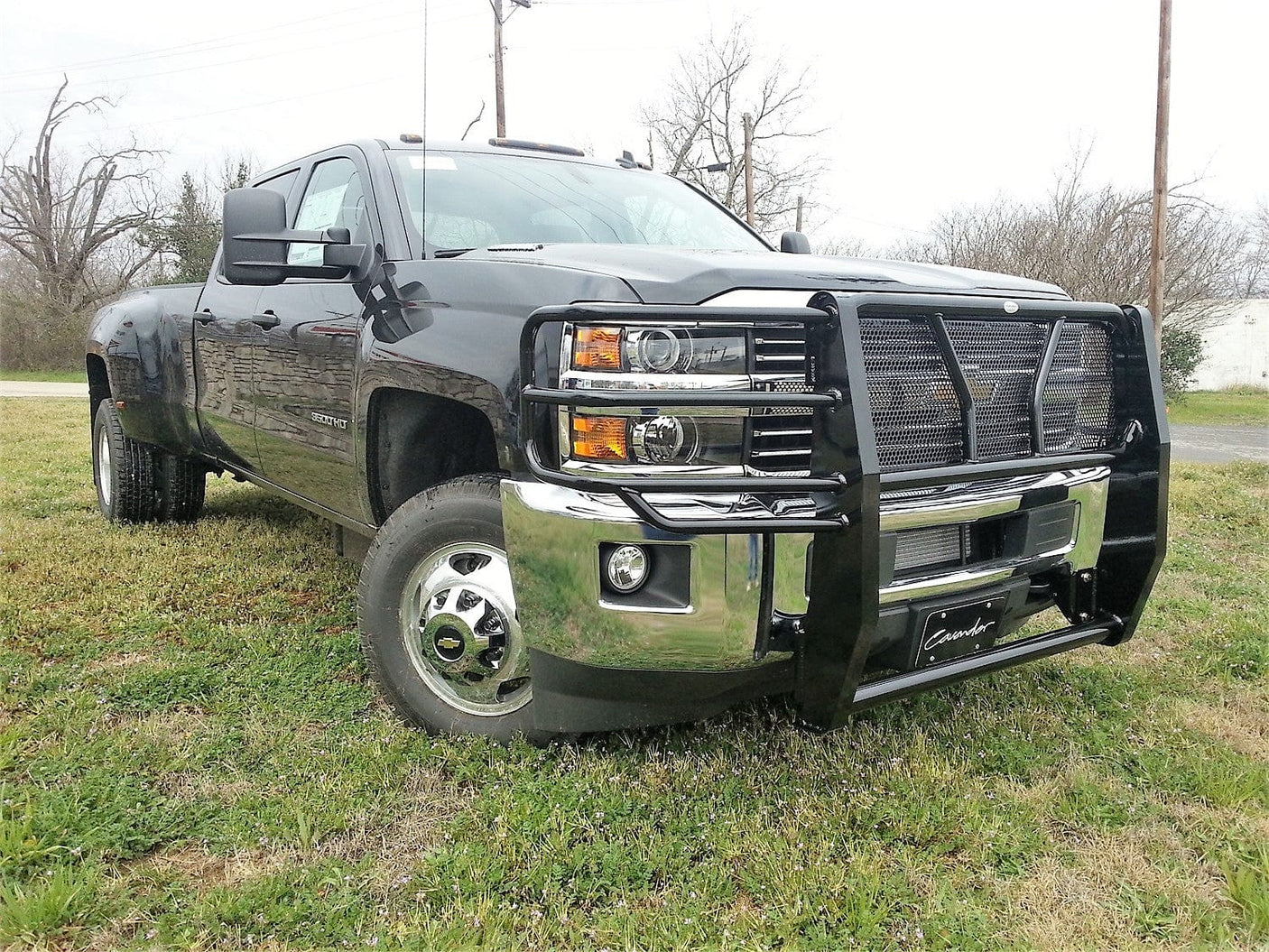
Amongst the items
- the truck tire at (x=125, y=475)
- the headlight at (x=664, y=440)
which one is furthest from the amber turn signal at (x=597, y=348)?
the truck tire at (x=125, y=475)

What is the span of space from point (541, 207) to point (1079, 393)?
198cm

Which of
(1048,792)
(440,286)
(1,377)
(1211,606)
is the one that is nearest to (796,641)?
(1048,792)

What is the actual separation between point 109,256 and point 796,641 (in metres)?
35.9

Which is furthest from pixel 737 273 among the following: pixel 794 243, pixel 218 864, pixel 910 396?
pixel 794 243

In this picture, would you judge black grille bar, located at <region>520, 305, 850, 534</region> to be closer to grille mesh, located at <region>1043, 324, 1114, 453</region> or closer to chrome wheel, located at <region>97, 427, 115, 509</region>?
grille mesh, located at <region>1043, 324, 1114, 453</region>

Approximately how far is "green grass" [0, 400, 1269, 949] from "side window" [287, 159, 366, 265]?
1555mm

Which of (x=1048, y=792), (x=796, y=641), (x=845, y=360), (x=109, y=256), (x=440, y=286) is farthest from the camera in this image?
(x=109, y=256)

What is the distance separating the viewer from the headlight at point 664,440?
7.45 ft

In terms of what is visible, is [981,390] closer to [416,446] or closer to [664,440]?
[664,440]

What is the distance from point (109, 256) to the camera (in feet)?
106

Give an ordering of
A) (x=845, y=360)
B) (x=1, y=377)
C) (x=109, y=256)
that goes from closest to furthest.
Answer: (x=845, y=360) → (x=1, y=377) → (x=109, y=256)

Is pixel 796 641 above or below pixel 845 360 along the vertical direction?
below

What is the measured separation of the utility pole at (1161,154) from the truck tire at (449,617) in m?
14.7

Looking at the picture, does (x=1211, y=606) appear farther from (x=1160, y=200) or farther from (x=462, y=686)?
(x=1160, y=200)
